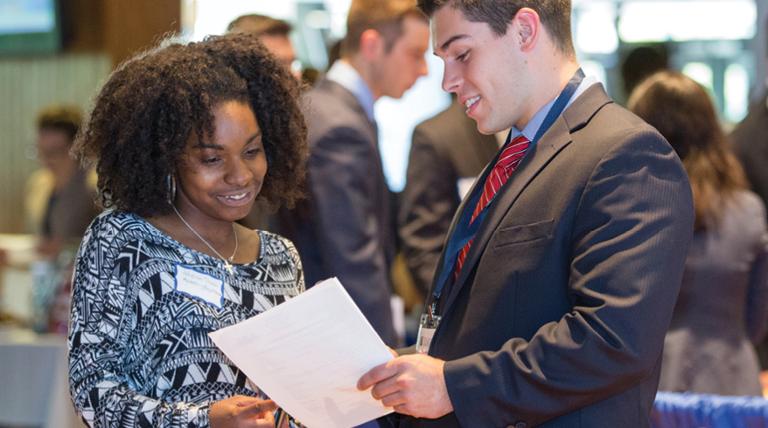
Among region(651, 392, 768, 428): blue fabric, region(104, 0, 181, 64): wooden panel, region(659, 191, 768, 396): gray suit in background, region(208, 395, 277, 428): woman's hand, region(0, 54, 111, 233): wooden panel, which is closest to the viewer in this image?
region(208, 395, 277, 428): woman's hand

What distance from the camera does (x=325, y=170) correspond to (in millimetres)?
3201

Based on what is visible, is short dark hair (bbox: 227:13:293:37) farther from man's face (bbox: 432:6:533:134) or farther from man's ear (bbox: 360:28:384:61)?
man's face (bbox: 432:6:533:134)

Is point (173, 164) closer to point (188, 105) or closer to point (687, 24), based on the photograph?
point (188, 105)

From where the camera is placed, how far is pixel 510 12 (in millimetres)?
1891

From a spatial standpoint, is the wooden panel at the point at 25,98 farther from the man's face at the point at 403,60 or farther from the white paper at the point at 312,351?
the white paper at the point at 312,351

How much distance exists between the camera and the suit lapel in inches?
72.5

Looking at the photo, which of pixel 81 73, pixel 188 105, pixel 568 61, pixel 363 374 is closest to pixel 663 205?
pixel 568 61

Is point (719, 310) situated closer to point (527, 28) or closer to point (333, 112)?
point (333, 112)

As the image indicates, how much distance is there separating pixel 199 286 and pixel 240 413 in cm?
26

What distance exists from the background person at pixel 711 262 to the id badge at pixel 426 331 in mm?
1404

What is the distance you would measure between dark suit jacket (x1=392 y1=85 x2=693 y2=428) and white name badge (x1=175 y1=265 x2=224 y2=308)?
427 mm

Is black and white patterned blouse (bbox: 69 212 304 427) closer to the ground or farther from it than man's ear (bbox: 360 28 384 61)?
closer to the ground

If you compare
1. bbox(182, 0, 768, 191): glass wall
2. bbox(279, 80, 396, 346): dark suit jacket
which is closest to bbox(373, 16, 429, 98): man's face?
bbox(279, 80, 396, 346): dark suit jacket

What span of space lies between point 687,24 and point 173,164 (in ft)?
14.9
